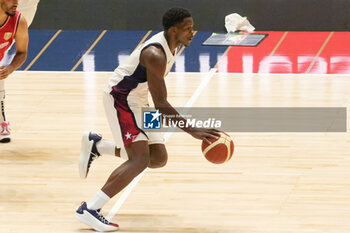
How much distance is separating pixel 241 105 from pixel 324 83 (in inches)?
52.7

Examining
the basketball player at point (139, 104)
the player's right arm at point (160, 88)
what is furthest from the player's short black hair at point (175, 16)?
the player's right arm at point (160, 88)

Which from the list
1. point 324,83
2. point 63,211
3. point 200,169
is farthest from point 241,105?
point 63,211

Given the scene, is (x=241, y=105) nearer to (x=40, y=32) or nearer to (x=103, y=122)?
(x=103, y=122)

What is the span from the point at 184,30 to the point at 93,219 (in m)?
1.57

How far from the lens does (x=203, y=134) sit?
6836 mm

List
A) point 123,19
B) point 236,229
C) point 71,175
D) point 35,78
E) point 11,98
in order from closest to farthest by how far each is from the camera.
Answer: point 236,229 → point 71,175 → point 11,98 → point 35,78 → point 123,19

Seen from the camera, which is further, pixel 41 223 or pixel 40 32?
pixel 40 32

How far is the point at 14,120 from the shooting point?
33.4ft

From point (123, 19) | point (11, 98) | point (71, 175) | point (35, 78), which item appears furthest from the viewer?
point (123, 19)

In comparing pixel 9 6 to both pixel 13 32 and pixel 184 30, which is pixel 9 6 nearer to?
pixel 13 32

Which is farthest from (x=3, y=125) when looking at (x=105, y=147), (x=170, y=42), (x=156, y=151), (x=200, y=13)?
(x=200, y=13)

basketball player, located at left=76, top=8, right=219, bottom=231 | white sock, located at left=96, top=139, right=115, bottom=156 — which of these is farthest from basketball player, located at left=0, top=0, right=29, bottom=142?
basketball player, located at left=76, top=8, right=219, bottom=231

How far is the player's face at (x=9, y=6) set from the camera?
8375 mm

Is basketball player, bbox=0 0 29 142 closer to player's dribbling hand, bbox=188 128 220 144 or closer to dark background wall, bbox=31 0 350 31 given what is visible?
player's dribbling hand, bbox=188 128 220 144
